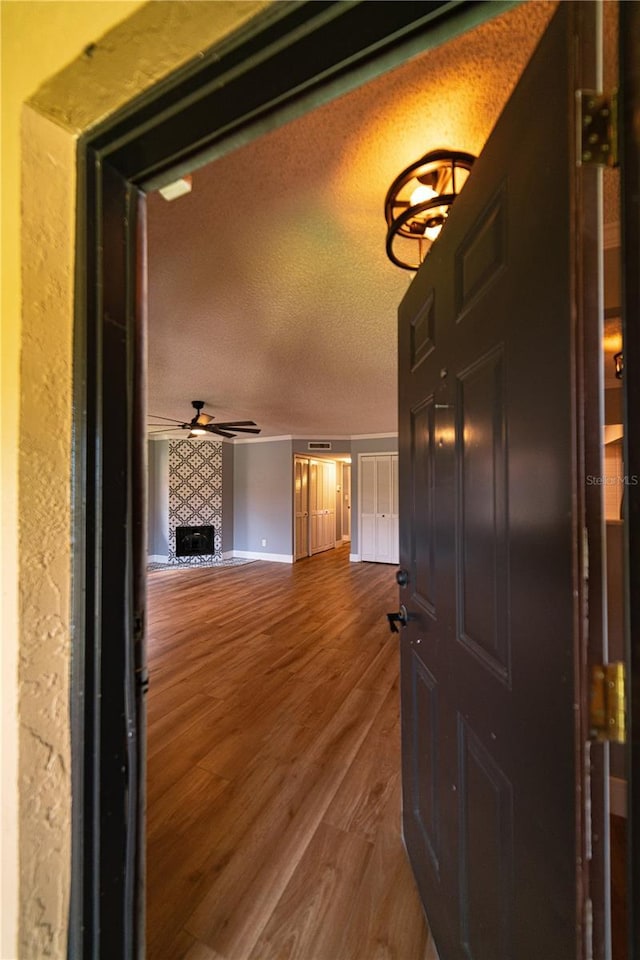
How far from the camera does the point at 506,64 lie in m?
0.95

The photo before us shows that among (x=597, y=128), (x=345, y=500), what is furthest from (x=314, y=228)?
(x=345, y=500)

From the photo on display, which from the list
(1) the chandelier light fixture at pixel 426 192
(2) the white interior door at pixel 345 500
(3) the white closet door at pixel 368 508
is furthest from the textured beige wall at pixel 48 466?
(2) the white interior door at pixel 345 500

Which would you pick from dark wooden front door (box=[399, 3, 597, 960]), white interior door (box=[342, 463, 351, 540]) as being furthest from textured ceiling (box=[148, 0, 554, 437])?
white interior door (box=[342, 463, 351, 540])

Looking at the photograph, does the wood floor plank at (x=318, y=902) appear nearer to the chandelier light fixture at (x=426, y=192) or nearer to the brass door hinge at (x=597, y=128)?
the brass door hinge at (x=597, y=128)

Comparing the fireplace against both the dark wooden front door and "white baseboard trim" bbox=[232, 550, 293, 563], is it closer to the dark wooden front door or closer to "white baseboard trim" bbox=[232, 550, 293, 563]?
"white baseboard trim" bbox=[232, 550, 293, 563]

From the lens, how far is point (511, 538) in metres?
0.64

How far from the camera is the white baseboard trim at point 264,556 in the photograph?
7.05m

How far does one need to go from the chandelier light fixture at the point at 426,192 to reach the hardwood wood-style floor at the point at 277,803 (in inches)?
89.9

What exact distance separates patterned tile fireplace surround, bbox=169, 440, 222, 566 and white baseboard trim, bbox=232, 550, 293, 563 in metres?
0.47

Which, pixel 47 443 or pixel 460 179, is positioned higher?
pixel 460 179

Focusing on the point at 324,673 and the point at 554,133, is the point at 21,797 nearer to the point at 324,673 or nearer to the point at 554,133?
the point at 554,133

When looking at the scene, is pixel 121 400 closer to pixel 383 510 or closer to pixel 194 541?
pixel 383 510

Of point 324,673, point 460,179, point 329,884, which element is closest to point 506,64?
point 460,179

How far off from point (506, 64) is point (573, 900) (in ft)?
5.79
